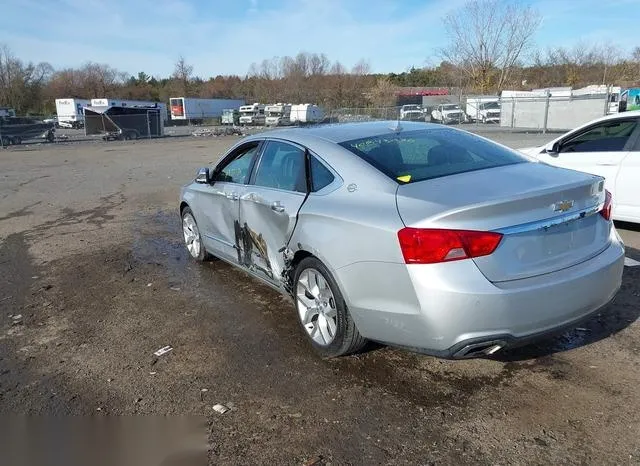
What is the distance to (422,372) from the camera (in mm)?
3531

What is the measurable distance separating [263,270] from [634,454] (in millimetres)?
2882

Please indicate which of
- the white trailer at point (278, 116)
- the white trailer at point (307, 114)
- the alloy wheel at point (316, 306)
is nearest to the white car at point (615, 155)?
the alloy wheel at point (316, 306)

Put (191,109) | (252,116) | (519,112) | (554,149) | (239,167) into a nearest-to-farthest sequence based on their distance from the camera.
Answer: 1. (239,167)
2. (554,149)
3. (519,112)
4. (252,116)
5. (191,109)

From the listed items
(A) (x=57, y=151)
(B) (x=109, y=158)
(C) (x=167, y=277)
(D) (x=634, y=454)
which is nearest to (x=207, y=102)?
(A) (x=57, y=151)

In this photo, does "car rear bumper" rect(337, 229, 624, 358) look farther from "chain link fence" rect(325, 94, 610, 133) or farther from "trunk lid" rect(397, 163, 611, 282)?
"chain link fence" rect(325, 94, 610, 133)

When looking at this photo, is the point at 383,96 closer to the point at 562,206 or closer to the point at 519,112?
the point at 519,112

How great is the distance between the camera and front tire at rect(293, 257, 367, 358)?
3.51 meters

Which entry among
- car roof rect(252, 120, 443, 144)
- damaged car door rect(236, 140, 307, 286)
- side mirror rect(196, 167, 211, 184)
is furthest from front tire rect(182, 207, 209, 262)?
car roof rect(252, 120, 443, 144)

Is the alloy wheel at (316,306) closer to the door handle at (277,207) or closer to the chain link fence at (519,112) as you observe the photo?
the door handle at (277,207)

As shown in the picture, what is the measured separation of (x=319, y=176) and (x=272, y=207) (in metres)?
0.53

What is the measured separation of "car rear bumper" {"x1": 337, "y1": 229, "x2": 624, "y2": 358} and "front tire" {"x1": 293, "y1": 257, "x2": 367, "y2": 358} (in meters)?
0.24

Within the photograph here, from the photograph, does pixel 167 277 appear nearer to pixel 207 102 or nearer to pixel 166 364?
pixel 166 364

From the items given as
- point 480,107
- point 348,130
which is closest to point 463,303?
point 348,130

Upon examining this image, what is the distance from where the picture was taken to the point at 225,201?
5.16m
